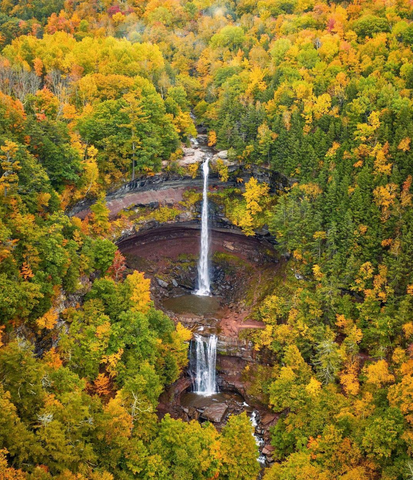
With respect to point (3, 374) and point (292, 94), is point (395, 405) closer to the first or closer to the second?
point (3, 374)

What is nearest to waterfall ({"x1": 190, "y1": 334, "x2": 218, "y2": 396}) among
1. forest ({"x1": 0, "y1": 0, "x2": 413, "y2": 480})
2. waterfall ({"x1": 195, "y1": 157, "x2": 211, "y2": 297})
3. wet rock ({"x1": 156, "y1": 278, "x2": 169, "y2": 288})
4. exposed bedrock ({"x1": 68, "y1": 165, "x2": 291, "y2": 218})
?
forest ({"x1": 0, "y1": 0, "x2": 413, "y2": 480})

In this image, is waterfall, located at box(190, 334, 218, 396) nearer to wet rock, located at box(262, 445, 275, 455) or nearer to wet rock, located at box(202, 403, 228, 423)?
wet rock, located at box(202, 403, 228, 423)

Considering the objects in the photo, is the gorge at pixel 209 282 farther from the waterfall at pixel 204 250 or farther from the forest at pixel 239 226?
the forest at pixel 239 226

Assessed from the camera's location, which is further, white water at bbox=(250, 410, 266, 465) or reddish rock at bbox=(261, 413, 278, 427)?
reddish rock at bbox=(261, 413, 278, 427)

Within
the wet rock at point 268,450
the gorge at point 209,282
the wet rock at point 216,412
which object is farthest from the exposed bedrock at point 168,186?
the wet rock at point 268,450

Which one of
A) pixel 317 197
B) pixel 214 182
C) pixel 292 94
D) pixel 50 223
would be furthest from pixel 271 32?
pixel 50 223

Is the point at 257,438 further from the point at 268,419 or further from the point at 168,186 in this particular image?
the point at 168,186

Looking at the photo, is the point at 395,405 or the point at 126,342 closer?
the point at 395,405
